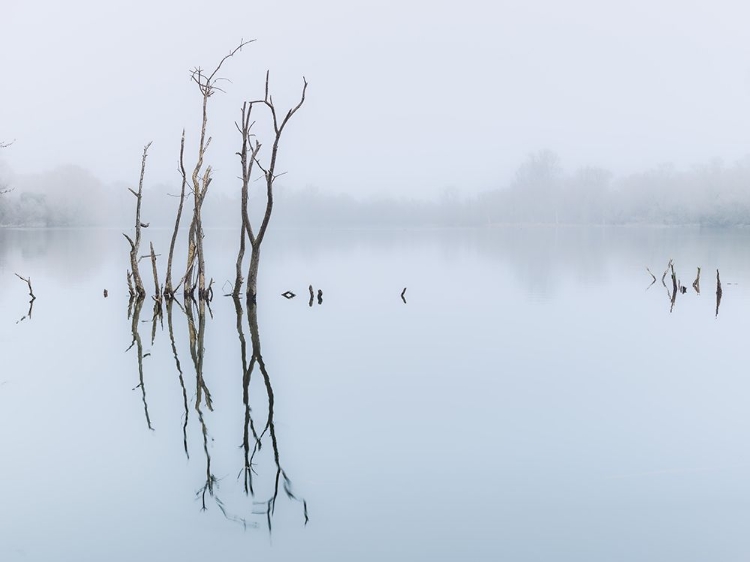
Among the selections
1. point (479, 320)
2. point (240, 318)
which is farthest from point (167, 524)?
point (479, 320)

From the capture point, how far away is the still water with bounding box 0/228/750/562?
524cm

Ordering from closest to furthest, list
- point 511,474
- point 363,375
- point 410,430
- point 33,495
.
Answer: point 33,495, point 511,474, point 410,430, point 363,375

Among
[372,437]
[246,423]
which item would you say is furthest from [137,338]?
[372,437]

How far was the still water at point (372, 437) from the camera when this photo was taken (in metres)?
5.24

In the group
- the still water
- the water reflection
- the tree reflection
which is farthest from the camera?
the tree reflection

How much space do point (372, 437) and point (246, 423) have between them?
1.36m

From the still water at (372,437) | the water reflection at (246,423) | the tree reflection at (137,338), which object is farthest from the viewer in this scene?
the tree reflection at (137,338)

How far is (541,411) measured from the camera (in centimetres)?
845

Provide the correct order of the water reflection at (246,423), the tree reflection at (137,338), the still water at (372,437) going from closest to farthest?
1. the still water at (372,437)
2. the water reflection at (246,423)
3. the tree reflection at (137,338)

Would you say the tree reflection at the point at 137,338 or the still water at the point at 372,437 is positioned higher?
the still water at the point at 372,437

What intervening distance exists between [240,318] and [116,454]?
345 inches

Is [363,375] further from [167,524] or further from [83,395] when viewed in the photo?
[167,524]

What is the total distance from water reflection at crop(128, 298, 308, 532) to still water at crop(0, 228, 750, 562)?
0.09 feet

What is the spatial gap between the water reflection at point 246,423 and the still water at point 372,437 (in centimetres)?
3
